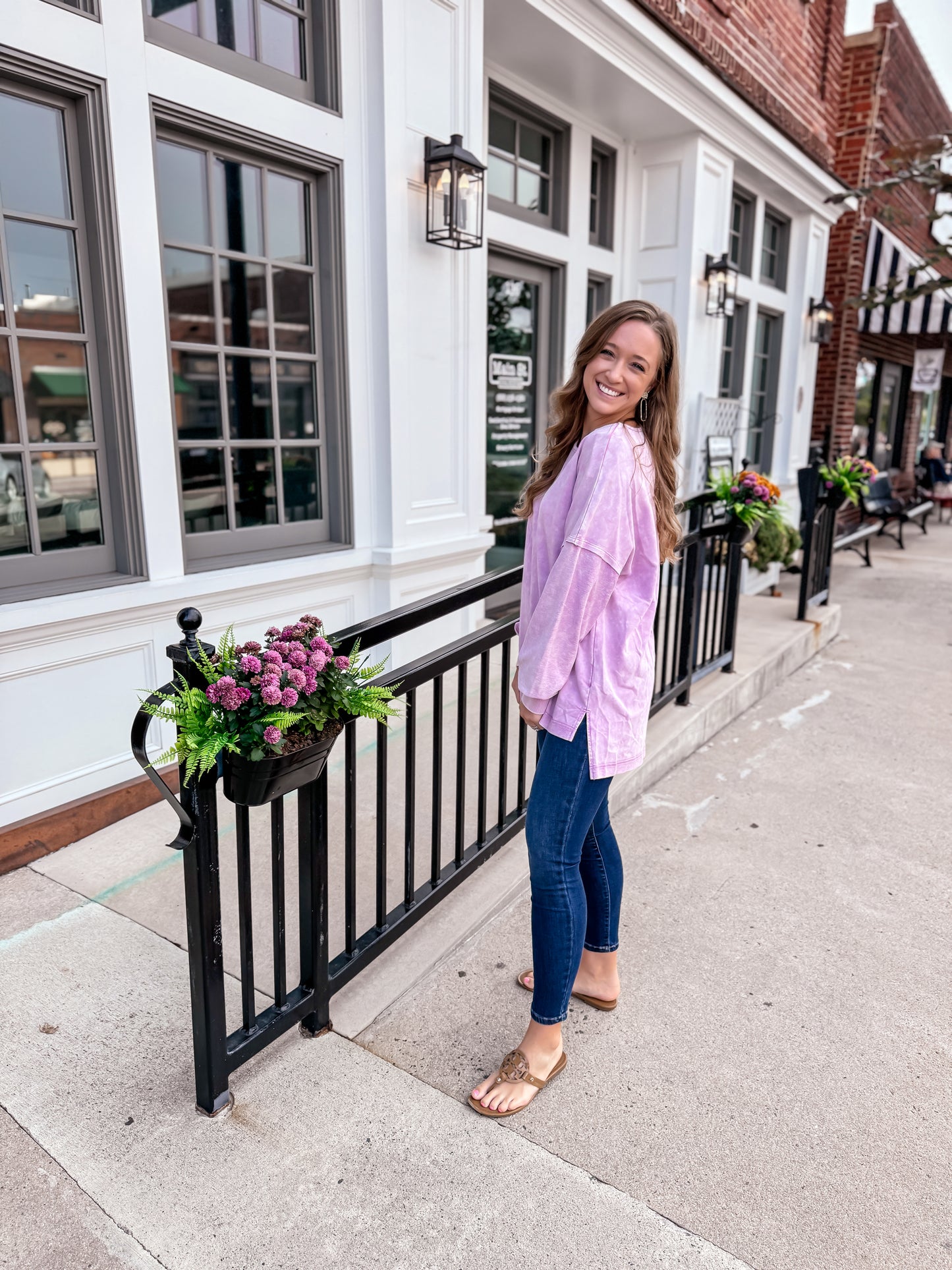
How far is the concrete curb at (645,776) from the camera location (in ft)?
7.00

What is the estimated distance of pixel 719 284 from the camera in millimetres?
6125

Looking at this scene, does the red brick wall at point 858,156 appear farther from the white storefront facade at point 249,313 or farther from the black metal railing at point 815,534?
the white storefront facade at point 249,313

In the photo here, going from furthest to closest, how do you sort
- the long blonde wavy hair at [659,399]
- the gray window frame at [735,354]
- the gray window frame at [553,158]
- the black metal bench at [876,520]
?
the black metal bench at [876,520] < the gray window frame at [735,354] < the gray window frame at [553,158] < the long blonde wavy hair at [659,399]

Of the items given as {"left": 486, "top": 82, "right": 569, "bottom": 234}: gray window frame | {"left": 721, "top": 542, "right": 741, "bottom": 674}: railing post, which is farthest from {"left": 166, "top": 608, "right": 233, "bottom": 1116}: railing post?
{"left": 486, "top": 82, "right": 569, "bottom": 234}: gray window frame

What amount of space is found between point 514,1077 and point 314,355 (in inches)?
112

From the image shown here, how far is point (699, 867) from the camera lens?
2.87 metres

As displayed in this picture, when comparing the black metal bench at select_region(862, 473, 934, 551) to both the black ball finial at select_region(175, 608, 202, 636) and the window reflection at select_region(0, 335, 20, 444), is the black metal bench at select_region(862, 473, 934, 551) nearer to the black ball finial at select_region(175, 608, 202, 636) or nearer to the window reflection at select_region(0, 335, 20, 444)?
the window reflection at select_region(0, 335, 20, 444)

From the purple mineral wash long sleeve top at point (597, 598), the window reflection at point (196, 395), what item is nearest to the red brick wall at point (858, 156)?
the window reflection at point (196, 395)

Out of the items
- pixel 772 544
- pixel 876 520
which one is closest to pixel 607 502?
pixel 772 544

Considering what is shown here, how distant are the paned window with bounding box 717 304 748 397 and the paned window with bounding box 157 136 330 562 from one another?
471cm

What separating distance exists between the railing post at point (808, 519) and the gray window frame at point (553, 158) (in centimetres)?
220

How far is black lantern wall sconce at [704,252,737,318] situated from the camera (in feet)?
19.8

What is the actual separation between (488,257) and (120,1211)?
4626 mm

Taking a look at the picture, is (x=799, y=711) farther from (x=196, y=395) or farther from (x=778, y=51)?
(x=778, y=51)
